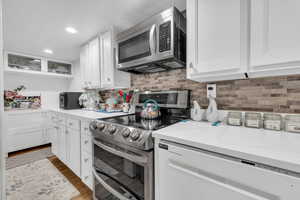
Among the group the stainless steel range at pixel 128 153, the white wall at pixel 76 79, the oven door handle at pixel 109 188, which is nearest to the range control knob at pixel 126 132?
the stainless steel range at pixel 128 153

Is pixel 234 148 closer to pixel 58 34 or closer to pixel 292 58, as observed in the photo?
pixel 292 58

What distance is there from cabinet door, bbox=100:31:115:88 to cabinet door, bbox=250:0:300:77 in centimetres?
165

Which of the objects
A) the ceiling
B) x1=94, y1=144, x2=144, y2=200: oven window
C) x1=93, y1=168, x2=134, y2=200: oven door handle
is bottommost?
x1=93, y1=168, x2=134, y2=200: oven door handle

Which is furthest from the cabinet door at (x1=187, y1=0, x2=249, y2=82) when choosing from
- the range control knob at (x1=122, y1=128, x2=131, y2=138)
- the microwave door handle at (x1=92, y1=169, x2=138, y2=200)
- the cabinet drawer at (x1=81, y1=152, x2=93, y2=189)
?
the cabinet drawer at (x1=81, y1=152, x2=93, y2=189)

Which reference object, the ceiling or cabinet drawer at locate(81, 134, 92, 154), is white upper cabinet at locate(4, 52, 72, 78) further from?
cabinet drawer at locate(81, 134, 92, 154)

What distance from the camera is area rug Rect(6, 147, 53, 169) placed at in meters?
2.24

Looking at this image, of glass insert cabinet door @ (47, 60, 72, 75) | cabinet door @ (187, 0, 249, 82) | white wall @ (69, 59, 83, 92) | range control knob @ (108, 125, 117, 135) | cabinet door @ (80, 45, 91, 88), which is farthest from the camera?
white wall @ (69, 59, 83, 92)

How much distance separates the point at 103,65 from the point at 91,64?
1.35 ft

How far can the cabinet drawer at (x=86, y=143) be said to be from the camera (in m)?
1.53

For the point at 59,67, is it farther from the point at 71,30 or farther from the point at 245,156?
the point at 245,156

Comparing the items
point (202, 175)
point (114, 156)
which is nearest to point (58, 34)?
point (114, 156)

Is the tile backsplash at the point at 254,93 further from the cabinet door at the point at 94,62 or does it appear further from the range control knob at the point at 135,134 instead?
the cabinet door at the point at 94,62

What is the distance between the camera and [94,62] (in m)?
2.21

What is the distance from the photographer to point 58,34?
2.06 m
